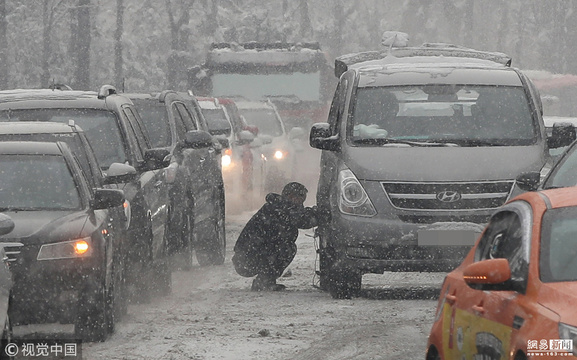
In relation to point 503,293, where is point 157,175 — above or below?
below

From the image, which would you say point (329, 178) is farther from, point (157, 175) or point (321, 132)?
point (157, 175)

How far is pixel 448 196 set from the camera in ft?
40.3

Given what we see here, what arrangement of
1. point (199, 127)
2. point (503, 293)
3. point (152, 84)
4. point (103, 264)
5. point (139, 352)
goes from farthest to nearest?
point (152, 84) < point (199, 127) < point (103, 264) < point (139, 352) < point (503, 293)

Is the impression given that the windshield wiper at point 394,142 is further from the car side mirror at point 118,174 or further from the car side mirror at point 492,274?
the car side mirror at point 492,274

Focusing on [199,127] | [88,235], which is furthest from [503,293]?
[199,127]

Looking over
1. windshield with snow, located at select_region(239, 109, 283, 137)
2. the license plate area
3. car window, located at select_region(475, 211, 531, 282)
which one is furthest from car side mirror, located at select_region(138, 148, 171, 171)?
windshield with snow, located at select_region(239, 109, 283, 137)

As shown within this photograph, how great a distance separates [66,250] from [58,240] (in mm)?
87

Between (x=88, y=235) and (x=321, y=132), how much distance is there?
3.60 meters

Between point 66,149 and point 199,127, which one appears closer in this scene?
point 66,149

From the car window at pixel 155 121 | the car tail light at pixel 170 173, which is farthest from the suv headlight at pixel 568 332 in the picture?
the car window at pixel 155 121

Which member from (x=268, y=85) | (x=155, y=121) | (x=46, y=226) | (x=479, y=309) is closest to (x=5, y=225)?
(x=46, y=226)

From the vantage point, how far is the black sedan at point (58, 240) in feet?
31.6

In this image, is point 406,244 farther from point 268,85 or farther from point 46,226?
point 268,85

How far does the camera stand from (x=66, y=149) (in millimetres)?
10844
